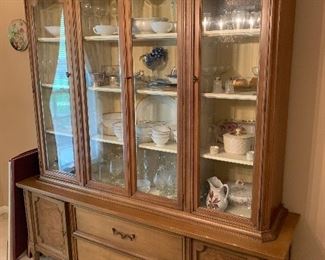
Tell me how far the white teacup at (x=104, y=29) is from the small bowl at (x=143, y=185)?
88 cm

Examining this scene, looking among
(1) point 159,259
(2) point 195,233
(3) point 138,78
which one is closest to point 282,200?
(2) point 195,233

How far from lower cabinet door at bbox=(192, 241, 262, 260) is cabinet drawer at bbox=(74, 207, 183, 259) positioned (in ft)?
0.28

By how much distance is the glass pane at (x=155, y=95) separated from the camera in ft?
5.63

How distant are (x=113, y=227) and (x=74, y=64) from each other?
3.22 feet

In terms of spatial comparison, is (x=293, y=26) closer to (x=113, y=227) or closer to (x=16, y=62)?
(x=113, y=227)

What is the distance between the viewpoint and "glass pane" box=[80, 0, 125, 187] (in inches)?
74.2

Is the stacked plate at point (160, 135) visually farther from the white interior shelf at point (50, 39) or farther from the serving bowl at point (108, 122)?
the white interior shelf at point (50, 39)

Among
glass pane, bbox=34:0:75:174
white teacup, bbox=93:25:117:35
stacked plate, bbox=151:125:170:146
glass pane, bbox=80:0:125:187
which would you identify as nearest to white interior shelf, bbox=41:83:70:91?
glass pane, bbox=34:0:75:174

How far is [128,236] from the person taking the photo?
6.04 feet

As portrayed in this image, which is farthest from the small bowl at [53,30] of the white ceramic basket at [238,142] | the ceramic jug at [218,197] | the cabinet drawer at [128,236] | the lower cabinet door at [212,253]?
the lower cabinet door at [212,253]

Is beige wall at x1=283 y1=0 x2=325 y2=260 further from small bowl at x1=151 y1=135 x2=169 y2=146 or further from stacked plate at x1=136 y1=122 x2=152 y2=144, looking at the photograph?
stacked plate at x1=136 y1=122 x2=152 y2=144

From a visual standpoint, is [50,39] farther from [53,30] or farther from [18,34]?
[18,34]

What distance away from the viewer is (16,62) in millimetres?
2660

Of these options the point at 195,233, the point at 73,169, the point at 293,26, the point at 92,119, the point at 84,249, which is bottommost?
the point at 84,249
